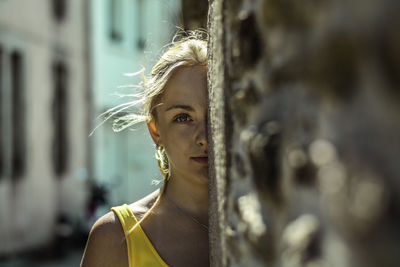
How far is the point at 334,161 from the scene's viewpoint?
2.08 feet

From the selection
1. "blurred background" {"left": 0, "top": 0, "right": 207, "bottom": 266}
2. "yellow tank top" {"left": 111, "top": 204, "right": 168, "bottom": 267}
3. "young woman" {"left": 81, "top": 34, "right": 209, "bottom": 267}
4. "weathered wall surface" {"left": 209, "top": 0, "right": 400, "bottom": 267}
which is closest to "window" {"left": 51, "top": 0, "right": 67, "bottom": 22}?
"blurred background" {"left": 0, "top": 0, "right": 207, "bottom": 266}

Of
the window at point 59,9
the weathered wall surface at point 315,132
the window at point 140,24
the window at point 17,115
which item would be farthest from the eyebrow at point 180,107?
the window at point 140,24

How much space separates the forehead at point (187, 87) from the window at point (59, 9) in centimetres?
1083

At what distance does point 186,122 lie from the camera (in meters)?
1.95

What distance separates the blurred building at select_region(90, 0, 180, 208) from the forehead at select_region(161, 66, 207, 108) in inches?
425

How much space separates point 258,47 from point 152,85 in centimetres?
128

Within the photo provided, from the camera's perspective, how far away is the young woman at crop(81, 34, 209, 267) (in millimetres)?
1946

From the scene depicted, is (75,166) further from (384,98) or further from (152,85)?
(384,98)

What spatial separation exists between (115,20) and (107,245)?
48.9 ft

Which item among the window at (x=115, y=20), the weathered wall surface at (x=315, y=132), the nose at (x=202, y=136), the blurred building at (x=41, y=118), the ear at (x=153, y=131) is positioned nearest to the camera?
the weathered wall surface at (x=315, y=132)

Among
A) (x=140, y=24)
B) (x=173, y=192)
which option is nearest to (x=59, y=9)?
(x=140, y=24)

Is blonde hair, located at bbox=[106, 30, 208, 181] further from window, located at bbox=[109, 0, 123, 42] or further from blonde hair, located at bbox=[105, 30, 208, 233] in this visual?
window, located at bbox=[109, 0, 123, 42]

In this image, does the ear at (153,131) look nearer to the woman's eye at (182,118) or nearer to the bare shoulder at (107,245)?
the woman's eye at (182,118)

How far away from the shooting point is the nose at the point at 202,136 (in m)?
1.88
